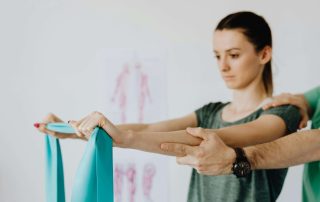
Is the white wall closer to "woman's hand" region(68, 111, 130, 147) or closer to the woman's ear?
the woman's ear

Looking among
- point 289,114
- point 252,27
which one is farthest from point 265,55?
point 289,114

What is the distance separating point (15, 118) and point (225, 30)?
1.07 meters

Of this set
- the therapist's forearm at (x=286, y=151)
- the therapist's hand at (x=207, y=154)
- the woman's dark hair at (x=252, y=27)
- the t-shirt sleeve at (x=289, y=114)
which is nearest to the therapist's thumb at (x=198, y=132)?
the therapist's hand at (x=207, y=154)

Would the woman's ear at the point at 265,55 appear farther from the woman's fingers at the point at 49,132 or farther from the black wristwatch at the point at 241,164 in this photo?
the woman's fingers at the point at 49,132

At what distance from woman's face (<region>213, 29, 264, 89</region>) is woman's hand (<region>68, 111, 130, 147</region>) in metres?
0.45

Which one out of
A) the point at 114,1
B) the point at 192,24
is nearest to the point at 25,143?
the point at 114,1

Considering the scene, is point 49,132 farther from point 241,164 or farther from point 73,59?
point 73,59

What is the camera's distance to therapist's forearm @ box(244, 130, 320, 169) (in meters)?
1.03

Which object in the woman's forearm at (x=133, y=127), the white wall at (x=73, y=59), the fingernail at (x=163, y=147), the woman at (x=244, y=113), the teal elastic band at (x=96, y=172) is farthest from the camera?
the white wall at (x=73, y=59)

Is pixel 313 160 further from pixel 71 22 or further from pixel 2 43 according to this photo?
pixel 2 43

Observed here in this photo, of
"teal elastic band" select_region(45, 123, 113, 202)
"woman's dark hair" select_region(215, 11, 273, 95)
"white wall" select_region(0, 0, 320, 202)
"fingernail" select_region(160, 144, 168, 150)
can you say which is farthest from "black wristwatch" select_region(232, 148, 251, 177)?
"white wall" select_region(0, 0, 320, 202)

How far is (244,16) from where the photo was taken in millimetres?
1286

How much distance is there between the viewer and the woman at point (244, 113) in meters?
1.12

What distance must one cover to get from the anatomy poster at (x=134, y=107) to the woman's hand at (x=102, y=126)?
103cm
